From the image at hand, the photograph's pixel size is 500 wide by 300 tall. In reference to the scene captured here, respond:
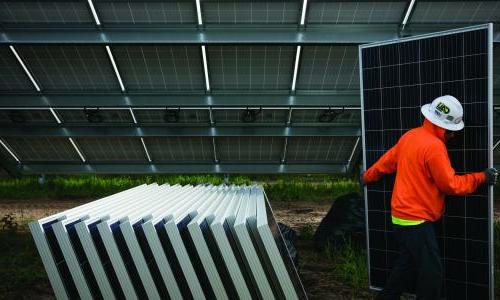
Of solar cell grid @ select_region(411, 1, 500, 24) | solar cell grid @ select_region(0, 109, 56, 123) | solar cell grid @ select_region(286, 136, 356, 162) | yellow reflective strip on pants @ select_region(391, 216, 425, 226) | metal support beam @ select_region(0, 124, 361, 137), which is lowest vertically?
yellow reflective strip on pants @ select_region(391, 216, 425, 226)

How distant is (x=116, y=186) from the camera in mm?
12758

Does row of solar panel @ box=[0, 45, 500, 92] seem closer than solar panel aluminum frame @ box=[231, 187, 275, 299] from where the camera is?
No

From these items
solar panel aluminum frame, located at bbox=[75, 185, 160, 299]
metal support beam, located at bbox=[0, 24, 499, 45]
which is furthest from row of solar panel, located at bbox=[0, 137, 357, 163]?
solar panel aluminum frame, located at bbox=[75, 185, 160, 299]

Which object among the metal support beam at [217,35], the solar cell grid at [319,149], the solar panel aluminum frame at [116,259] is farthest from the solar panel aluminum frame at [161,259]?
the solar cell grid at [319,149]

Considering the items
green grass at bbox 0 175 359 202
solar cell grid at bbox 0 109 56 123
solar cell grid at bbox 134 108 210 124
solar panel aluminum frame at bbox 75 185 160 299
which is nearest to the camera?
solar panel aluminum frame at bbox 75 185 160 299

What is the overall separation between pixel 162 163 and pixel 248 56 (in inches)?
174

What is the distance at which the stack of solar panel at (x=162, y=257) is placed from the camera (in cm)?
346

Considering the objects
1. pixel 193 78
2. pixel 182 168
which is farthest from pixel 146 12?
pixel 182 168

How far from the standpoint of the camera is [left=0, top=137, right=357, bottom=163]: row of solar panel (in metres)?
10.8

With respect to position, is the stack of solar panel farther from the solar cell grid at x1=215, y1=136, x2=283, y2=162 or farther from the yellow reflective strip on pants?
the solar cell grid at x1=215, y1=136, x2=283, y2=162

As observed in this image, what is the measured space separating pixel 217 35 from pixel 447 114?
4.80 m

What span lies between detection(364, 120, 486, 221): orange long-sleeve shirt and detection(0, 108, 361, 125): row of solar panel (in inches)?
235

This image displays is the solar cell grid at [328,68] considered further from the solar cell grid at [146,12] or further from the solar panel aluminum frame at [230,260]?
the solar panel aluminum frame at [230,260]

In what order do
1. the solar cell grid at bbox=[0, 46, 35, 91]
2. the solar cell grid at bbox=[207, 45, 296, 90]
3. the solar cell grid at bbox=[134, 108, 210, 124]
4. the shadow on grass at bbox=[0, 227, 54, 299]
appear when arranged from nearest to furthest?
the shadow on grass at bbox=[0, 227, 54, 299] < the solar cell grid at bbox=[207, 45, 296, 90] < the solar cell grid at bbox=[0, 46, 35, 91] < the solar cell grid at bbox=[134, 108, 210, 124]
